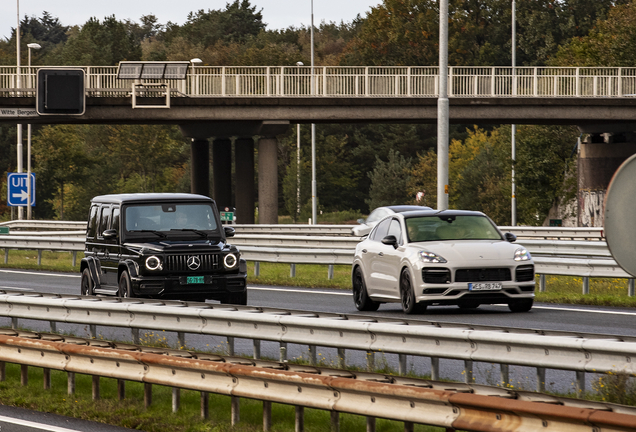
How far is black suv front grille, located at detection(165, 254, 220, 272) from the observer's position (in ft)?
52.9

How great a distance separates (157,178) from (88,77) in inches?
1983

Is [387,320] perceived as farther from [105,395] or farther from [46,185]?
[46,185]

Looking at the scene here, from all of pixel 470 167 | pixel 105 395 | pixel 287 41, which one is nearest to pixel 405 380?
pixel 105 395

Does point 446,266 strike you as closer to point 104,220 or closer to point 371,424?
point 104,220

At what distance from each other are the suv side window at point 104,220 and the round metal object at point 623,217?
11991 mm

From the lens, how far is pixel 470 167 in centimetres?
7369

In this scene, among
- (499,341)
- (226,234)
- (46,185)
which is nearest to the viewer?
(499,341)

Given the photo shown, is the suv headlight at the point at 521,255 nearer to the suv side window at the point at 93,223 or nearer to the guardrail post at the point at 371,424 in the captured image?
the suv side window at the point at 93,223

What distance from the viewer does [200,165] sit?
54938 millimetres

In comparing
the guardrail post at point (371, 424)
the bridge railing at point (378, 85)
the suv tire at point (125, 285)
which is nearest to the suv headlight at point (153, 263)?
the suv tire at point (125, 285)

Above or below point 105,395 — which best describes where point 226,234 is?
above

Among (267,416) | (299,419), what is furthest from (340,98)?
(299,419)

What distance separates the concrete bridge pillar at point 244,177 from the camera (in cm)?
5281

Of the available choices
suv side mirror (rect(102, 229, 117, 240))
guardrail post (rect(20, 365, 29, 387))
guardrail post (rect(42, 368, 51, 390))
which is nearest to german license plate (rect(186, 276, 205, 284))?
suv side mirror (rect(102, 229, 117, 240))
